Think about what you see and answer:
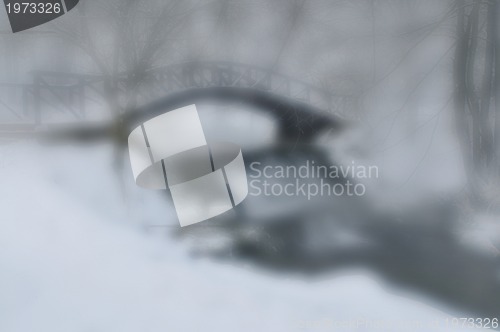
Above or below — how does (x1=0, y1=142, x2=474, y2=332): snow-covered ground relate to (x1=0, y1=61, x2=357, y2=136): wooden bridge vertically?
below

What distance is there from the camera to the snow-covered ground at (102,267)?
1230mm

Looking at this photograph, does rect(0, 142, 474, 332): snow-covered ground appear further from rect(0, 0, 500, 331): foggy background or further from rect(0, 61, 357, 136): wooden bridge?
rect(0, 61, 357, 136): wooden bridge

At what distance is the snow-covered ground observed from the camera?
4.04 feet

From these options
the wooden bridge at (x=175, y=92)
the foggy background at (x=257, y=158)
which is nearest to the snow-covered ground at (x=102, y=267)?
the foggy background at (x=257, y=158)

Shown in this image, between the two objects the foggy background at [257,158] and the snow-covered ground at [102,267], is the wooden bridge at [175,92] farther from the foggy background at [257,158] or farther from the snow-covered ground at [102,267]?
the snow-covered ground at [102,267]

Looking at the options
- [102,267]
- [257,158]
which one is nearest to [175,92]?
[257,158]

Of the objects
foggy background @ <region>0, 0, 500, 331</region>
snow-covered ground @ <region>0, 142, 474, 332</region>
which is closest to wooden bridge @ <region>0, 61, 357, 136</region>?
foggy background @ <region>0, 0, 500, 331</region>

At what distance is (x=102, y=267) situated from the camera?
1.23 m

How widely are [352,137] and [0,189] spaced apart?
101cm

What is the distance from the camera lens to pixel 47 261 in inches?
48.5

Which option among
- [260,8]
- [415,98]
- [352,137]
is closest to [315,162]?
[352,137]

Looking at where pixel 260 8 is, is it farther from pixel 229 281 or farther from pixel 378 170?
pixel 229 281

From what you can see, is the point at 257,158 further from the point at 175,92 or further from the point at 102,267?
the point at 102,267

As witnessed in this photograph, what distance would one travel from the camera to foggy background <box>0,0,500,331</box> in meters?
1.22
